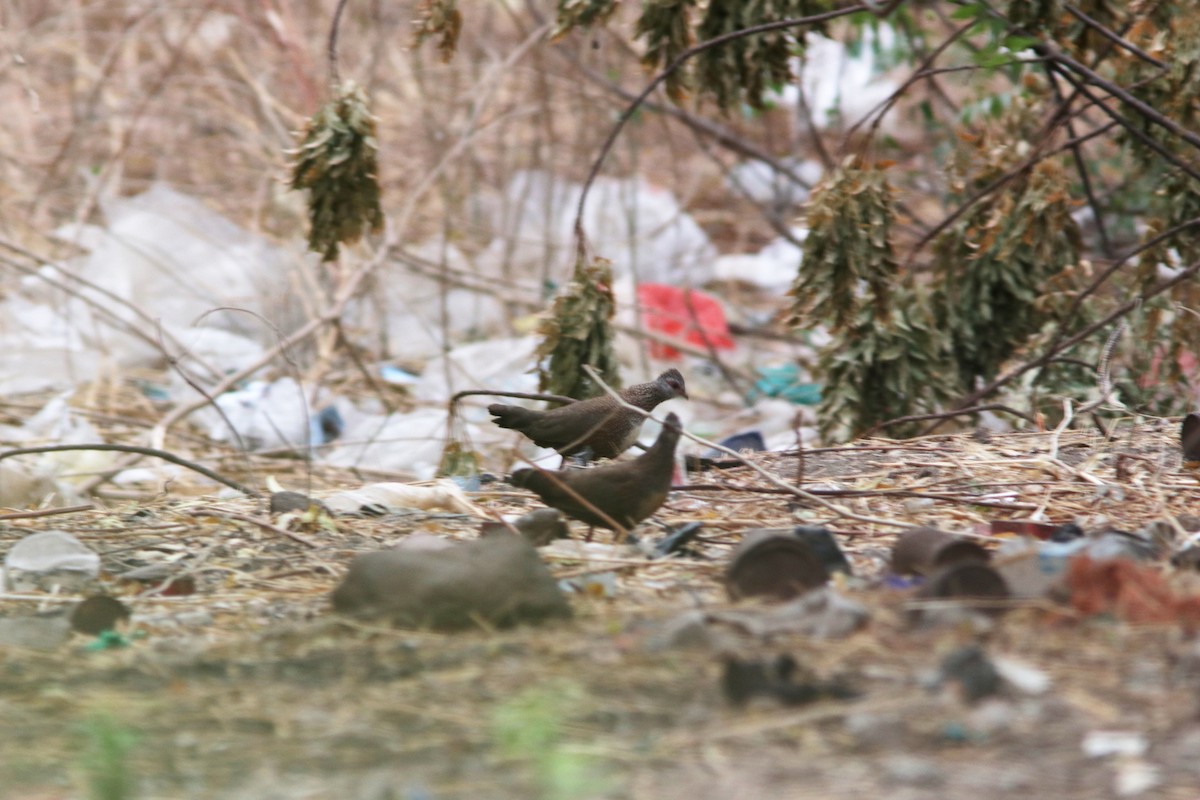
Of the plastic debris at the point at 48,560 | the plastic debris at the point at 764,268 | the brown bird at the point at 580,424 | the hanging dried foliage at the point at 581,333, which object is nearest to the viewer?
the plastic debris at the point at 48,560

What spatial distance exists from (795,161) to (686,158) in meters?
1.56

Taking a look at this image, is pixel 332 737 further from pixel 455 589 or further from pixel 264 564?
pixel 264 564

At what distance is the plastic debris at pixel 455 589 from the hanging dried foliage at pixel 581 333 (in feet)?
5.27

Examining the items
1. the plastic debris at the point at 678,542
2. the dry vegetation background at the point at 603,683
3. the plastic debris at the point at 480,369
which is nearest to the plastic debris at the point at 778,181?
the plastic debris at the point at 480,369

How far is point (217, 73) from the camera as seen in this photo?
7648 millimetres

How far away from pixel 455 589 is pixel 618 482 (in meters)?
0.44

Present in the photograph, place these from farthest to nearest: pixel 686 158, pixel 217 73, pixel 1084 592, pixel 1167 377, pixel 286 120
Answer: pixel 686 158 < pixel 217 73 < pixel 286 120 < pixel 1167 377 < pixel 1084 592

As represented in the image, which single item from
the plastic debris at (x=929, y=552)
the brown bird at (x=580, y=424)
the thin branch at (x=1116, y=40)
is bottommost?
the plastic debris at (x=929, y=552)

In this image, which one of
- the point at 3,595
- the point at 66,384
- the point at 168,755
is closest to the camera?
the point at 168,755

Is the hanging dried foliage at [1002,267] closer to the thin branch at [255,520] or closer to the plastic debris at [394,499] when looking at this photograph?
the plastic debris at [394,499]

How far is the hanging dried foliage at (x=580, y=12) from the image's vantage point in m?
3.62

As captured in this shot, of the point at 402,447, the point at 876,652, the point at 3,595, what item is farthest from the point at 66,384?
the point at 876,652

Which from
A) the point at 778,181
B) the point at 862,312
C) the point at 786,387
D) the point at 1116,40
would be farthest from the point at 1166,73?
the point at 778,181

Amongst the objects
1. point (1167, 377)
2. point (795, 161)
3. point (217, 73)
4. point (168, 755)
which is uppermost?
point (217, 73)
